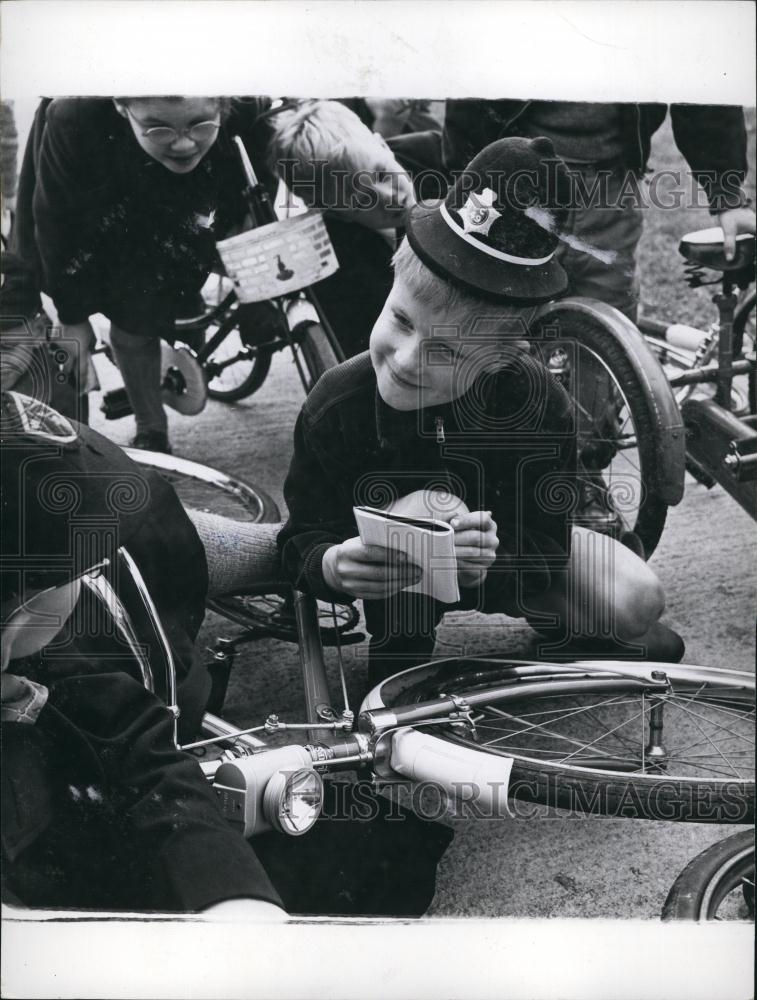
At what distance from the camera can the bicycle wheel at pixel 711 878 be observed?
2.30m

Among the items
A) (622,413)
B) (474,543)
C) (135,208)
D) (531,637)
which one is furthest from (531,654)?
(135,208)

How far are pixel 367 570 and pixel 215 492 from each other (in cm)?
41

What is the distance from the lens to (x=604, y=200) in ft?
7.80

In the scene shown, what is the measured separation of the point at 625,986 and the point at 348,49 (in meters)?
2.01

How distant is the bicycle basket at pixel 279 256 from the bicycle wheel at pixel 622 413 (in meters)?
0.54

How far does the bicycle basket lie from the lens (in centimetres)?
246

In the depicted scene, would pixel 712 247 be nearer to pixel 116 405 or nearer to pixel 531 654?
pixel 531 654

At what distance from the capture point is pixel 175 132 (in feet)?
7.73

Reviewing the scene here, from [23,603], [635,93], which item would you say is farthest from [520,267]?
[23,603]

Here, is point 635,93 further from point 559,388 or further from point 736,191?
point 559,388

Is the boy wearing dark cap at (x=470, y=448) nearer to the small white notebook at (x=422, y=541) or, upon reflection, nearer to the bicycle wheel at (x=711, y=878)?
the small white notebook at (x=422, y=541)

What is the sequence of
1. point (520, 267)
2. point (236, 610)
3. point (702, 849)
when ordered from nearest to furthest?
1. point (520, 267)
2. point (702, 849)
3. point (236, 610)

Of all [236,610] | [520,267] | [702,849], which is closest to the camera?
[520,267]

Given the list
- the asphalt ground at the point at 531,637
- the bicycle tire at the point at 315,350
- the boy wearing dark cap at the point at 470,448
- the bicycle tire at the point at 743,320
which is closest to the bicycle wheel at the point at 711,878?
the asphalt ground at the point at 531,637
